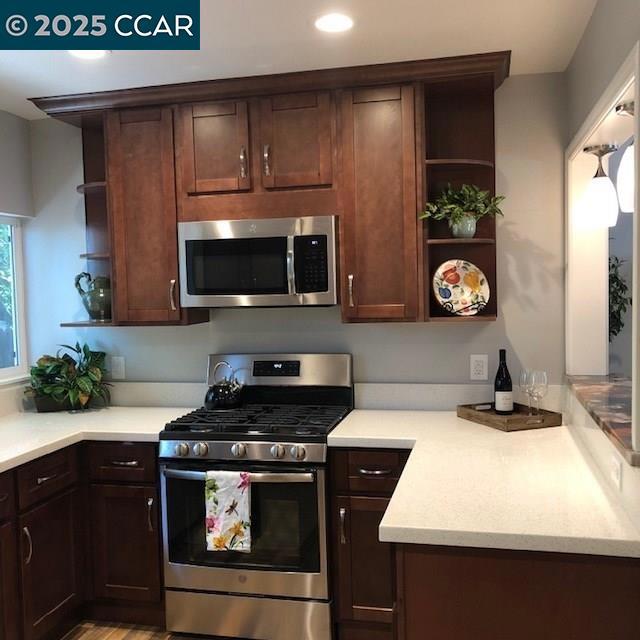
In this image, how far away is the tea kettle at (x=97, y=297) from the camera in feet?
10.7

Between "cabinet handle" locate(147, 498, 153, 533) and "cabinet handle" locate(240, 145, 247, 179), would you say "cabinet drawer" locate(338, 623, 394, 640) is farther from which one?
"cabinet handle" locate(240, 145, 247, 179)

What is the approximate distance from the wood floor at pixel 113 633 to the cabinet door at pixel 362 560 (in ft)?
2.79

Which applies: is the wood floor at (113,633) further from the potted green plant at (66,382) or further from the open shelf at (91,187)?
the open shelf at (91,187)

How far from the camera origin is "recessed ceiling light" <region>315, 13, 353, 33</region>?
7.39 ft

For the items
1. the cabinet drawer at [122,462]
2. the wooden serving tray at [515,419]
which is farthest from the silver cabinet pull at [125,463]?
the wooden serving tray at [515,419]

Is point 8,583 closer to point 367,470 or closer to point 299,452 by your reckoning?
point 299,452

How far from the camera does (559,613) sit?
1649mm

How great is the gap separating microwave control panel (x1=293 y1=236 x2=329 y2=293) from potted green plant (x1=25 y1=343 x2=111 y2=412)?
1.20 meters

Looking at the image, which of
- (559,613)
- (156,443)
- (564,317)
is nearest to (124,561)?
(156,443)

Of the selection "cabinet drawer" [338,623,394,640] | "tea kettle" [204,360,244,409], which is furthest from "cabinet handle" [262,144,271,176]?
"cabinet drawer" [338,623,394,640]

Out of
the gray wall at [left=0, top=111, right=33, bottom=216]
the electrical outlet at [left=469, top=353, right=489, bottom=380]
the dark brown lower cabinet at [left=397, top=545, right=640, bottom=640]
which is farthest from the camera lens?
the gray wall at [left=0, top=111, right=33, bottom=216]

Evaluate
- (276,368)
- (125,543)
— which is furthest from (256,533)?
(276,368)

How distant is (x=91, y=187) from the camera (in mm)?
3227

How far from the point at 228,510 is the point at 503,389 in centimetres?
128
